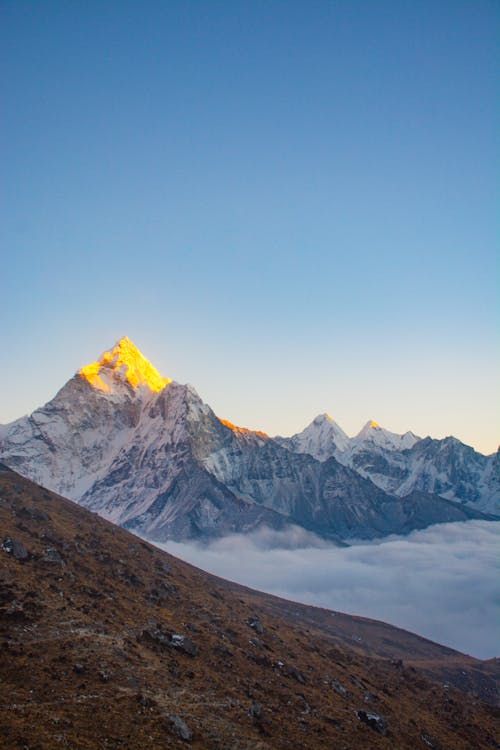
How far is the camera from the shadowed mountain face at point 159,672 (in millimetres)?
50781

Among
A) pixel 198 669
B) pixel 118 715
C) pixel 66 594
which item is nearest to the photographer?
pixel 118 715

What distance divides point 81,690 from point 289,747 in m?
23.0

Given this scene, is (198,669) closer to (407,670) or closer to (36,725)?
(36,725)

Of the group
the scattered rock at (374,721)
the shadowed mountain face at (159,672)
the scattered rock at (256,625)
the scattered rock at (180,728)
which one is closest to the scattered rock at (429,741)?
the shadowed mountain face at (159,672)

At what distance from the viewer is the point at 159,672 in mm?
64688

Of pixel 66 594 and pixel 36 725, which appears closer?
pixel 36 725

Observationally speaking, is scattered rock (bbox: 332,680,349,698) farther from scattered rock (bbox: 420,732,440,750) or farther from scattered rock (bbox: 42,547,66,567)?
scattered rock (bbox: 42,547,66,567)

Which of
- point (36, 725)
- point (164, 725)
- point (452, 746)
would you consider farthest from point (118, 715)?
point (452, 746)

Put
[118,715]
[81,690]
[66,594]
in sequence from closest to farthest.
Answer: [118,715]
[81,690]
[66,594]

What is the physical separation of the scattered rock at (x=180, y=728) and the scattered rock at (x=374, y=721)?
109ft

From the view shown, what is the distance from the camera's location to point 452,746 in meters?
79.8

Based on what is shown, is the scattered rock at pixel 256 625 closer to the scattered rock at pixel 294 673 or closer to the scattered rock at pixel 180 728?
the scattered rock at pixel 294 673

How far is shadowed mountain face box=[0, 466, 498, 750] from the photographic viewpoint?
50781mm

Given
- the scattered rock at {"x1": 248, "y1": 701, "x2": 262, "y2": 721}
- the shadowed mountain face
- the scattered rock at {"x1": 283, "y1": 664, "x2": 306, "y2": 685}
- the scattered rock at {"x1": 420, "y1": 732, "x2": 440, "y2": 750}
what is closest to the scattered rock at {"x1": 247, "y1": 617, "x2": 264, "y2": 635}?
the shadowed mountain face
